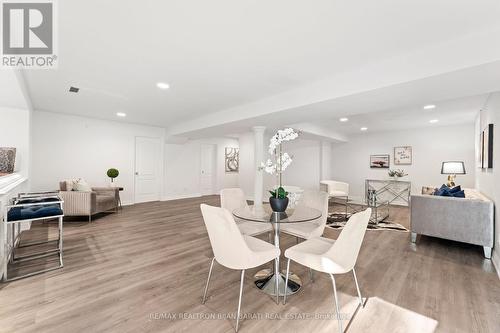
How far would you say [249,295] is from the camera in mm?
2098

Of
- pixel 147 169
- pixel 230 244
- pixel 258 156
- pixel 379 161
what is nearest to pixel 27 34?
pixel 230 244

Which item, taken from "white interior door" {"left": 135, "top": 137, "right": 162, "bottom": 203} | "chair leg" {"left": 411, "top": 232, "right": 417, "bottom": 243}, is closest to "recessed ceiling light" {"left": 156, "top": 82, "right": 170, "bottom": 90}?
"white interior door" {"left": 135, "top": 137, "right": 162, "bottom": 203}

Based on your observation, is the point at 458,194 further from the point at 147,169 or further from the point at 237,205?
the point at 147,169

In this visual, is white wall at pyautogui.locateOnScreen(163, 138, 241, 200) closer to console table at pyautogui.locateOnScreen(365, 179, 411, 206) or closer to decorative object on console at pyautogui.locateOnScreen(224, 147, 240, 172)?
decorative object on console at pyautogui.locateOnScreen(224, 147, 240, 172)

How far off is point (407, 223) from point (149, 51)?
561 centimetres

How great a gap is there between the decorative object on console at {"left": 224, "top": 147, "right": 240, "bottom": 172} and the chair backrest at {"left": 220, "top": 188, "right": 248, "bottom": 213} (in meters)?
6.15

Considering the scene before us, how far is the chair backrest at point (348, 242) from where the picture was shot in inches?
66.4

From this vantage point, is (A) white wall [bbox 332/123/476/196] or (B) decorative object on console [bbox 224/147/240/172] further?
(B) decorative object on console [bbox 224/147/240/172]

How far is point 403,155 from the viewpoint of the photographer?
23.4 feet

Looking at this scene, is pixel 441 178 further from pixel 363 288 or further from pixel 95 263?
pixel 95 263

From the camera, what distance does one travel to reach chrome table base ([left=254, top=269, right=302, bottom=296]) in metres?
2.15

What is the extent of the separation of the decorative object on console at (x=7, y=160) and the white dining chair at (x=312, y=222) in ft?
14.3

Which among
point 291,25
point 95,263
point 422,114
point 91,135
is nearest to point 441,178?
point 422,114

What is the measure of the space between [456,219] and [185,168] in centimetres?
708
